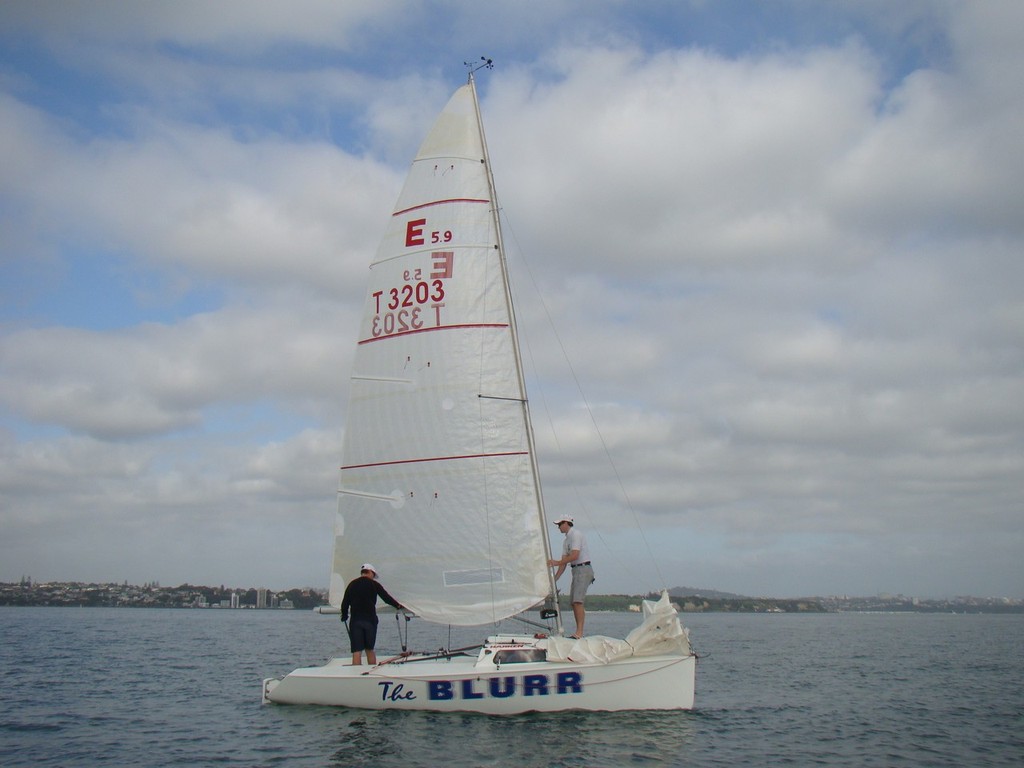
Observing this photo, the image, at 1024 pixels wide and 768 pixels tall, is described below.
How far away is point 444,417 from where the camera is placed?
15211 millimetres

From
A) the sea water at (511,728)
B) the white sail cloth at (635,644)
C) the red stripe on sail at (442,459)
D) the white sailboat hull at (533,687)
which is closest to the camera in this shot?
the sea water at (511,728)

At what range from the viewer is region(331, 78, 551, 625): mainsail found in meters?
14.7

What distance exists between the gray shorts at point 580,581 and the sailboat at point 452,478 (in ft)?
1.42

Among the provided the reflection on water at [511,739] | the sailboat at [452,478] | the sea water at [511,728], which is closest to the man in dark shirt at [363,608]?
the sailboat at [452,478]

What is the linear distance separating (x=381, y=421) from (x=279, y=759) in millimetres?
6111

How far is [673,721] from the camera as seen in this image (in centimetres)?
1340

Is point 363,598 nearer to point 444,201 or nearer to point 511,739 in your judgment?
point 511,739

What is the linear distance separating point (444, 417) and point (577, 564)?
3.50 meters

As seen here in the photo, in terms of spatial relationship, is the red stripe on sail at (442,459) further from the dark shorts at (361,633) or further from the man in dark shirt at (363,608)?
the dark shorts at (361,633)

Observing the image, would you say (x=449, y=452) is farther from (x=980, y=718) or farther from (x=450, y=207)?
(x=980, y=718)

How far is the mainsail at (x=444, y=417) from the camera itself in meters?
14.7

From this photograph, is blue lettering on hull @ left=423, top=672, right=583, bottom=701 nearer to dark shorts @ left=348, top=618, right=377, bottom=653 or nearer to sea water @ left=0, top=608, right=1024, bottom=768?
sea water @ left=0, top=608, right=1024, bottom=768

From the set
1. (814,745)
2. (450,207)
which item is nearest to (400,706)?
(814,745)

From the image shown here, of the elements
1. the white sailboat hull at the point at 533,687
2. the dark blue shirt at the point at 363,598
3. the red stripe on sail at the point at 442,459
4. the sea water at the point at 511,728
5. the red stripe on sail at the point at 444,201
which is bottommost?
the sea water at the point at 511,728
